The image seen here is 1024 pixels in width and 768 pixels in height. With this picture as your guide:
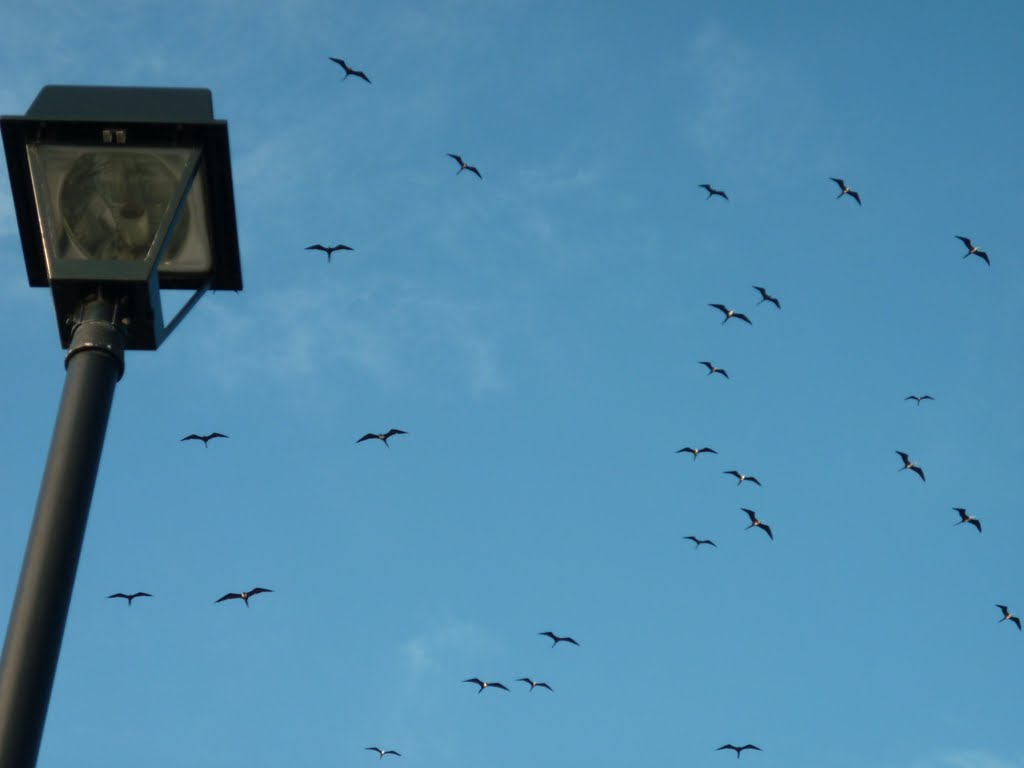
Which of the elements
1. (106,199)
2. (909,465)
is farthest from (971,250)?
(106,199)

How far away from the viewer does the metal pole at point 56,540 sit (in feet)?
17.2

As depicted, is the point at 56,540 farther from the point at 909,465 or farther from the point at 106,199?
the point at 909,465

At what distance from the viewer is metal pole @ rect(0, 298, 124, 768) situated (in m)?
5.24

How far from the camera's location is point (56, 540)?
558 cm

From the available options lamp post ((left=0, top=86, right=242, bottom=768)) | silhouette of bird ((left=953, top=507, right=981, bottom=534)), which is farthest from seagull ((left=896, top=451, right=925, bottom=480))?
lamp post ((left=0, top=86, right=242, bottom=768))

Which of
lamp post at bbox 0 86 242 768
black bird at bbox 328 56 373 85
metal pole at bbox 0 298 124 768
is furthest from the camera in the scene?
black bird at bbox 328 56 373 85

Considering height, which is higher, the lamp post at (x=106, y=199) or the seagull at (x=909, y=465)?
the seagull at (x=909, y=465)

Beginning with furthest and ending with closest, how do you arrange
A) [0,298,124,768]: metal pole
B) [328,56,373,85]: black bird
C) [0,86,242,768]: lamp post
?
[328,56,373,85]: black bird
[0,86,242,768]: lamp post
[0,298,124,768]: metal pole

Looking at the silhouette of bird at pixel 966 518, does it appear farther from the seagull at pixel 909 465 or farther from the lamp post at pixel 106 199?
the lamp post at pixel 106 199

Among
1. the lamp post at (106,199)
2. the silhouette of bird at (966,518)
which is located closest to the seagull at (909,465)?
the silhouette of bird at (966,518)

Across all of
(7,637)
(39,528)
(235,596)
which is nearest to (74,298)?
(39,528)

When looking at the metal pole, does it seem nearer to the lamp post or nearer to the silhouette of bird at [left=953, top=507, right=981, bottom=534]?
the lamp post

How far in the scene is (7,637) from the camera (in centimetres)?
535

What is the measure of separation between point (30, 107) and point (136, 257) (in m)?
0.75
